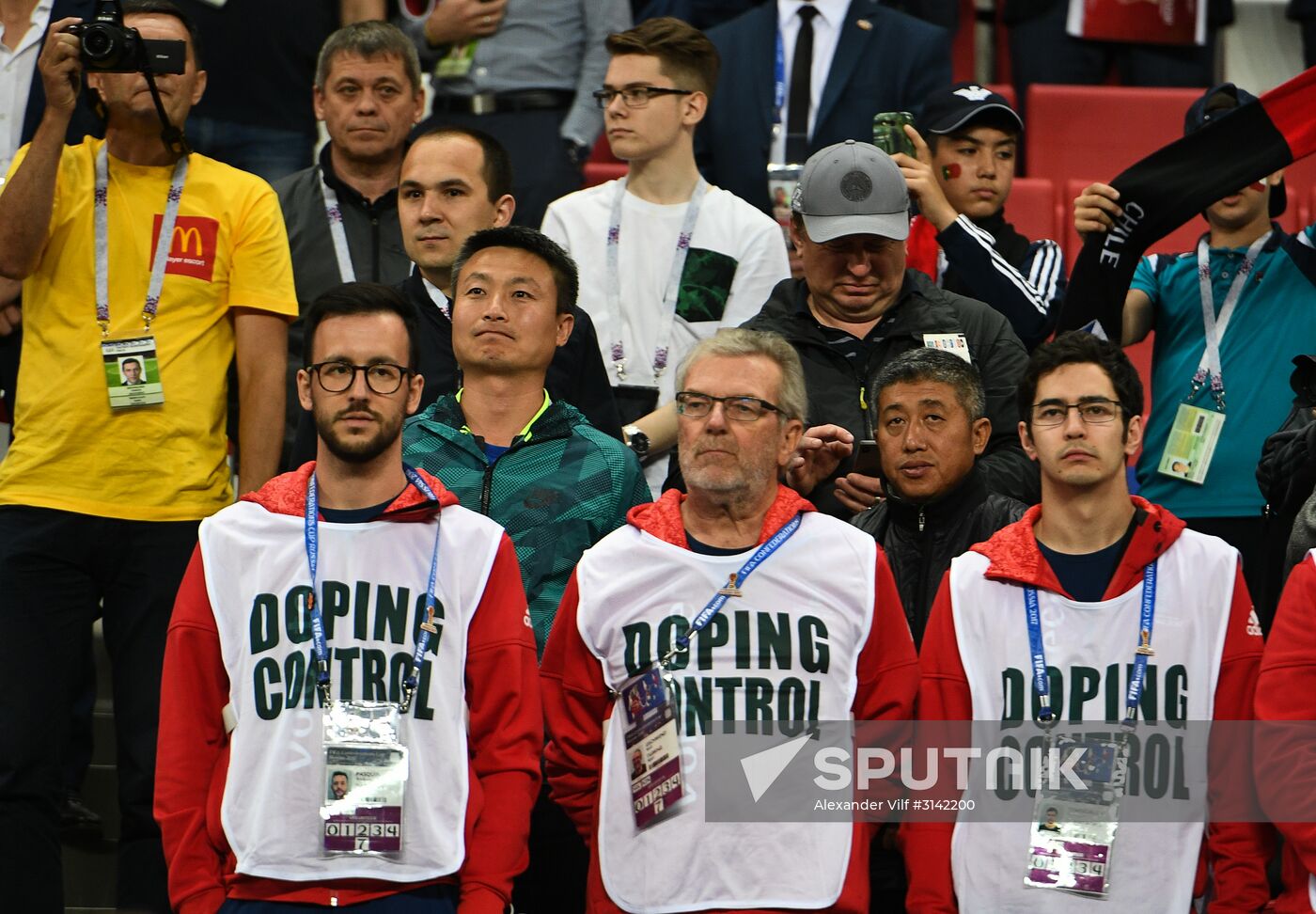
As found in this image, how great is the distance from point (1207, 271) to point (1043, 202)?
200 centimetres

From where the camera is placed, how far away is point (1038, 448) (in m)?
3.65

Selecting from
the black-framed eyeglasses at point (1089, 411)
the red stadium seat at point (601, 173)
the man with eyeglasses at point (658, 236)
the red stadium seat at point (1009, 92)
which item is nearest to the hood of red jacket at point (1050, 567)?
the black-framed eyeglasses at point (1089, 411)

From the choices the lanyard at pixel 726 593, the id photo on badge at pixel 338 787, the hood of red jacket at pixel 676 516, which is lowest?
the id photo on badge at pixel 338 787

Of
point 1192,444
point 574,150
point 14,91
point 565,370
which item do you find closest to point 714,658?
point 565,370

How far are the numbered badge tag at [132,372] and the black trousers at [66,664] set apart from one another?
0.28 m

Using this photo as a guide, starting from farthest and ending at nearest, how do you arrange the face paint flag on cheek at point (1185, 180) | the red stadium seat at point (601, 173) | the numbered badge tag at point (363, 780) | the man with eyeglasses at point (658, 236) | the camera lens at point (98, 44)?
the red stadium seat at point (601, 173), the man with eyeglasses at point (658, 236), the face paint flag on cheek at point (1185, 180), the camera lens at point (98, 44), the numbered badge tag at point (363, 780)

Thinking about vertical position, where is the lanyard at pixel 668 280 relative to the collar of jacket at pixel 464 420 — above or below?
above

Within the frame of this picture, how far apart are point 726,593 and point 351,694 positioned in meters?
0.69

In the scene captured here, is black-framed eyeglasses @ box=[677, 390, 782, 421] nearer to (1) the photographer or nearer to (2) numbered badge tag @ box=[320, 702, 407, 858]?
(2) numbered badge tag @ box=[320, 702, 407, 858]

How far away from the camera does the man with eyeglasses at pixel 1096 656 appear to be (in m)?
3.37

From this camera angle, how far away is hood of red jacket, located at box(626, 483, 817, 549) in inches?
136

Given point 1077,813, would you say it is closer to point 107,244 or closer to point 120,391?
point 120,391

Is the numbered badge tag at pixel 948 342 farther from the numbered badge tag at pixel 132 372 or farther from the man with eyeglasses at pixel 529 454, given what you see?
the numbered badge tag at pixel 132 372

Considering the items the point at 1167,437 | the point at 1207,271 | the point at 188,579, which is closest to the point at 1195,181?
the point at 1207,271
